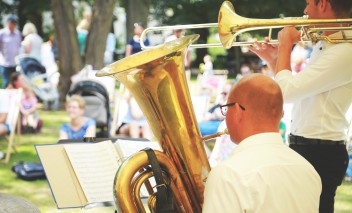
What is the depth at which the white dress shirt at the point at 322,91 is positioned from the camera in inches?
→ 111

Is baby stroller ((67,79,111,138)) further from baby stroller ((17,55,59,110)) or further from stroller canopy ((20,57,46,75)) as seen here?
stroller canopy ((20,57,46,75))

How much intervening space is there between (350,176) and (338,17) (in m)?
4.35

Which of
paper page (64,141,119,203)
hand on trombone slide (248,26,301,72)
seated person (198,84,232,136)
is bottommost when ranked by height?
seated person (198,84,232,136)

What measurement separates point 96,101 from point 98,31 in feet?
14.4

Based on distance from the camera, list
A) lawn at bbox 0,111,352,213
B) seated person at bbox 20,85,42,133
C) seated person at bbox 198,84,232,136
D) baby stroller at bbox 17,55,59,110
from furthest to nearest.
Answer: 1. baby stroller at bbox 17,55,59,110
2. seated person at bbox 20,85,42,133
3. seated person at bbox 198,84,232,136
4. lawn at bbox 0,111,352,213

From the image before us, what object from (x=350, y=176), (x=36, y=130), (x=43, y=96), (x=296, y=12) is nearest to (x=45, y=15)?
(x=296, y=12)

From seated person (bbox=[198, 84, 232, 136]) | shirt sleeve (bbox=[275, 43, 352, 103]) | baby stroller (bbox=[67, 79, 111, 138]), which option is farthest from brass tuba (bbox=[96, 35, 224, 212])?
baby stroller (bbox=[67, 79, 111, 138])

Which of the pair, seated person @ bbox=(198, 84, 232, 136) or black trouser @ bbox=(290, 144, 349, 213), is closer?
black trouser @ bbox=(290, 144, 349, 213)

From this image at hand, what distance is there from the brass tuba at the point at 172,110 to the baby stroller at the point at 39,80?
9.66m

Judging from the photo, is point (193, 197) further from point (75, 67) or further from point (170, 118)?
point (75, 67)

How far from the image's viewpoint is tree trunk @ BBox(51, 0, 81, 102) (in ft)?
39.8

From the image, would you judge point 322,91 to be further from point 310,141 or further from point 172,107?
point 172,107

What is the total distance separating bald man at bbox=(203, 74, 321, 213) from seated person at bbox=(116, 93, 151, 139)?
590 cm

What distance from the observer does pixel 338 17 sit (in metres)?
Answer: 2.91
